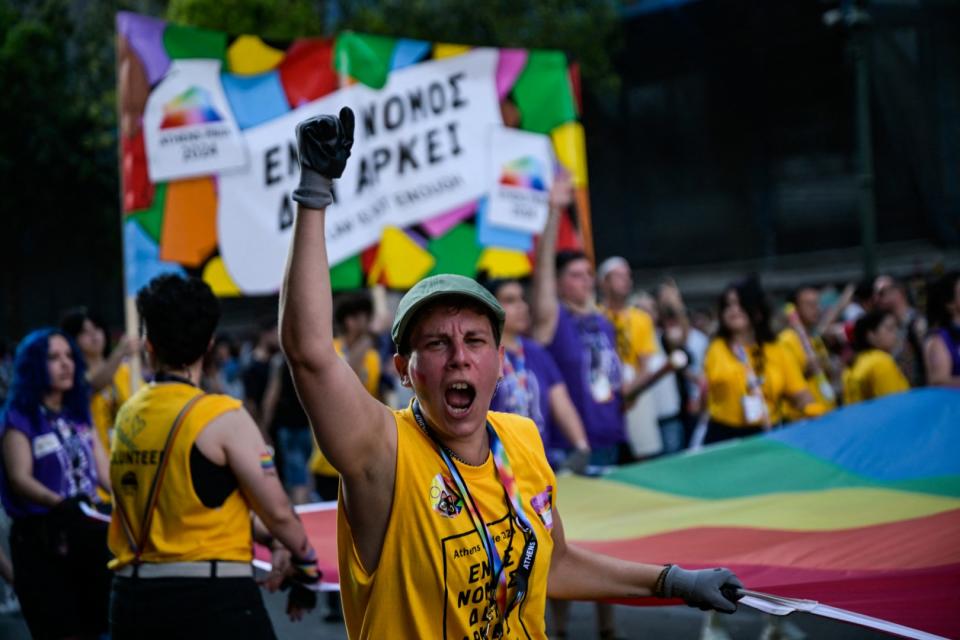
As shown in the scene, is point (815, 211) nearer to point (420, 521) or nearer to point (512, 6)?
point (512, 6)

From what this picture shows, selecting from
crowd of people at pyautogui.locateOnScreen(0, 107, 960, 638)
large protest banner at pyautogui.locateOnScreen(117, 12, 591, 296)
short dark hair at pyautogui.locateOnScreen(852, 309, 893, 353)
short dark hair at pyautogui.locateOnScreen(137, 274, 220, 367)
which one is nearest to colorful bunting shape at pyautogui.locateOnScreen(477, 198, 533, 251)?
large protest banner at pyautogui.locateOnScreen(117, 12, 591, 296)

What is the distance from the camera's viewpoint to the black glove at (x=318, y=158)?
7.52 feet

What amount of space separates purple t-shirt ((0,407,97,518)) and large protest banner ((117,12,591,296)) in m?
2.72

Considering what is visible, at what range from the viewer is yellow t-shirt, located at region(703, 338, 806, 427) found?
775 cm

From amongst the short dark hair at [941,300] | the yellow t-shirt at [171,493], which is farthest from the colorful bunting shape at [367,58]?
the yellow t-shirt at [171,493]

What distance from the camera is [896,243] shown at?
69.2 ft

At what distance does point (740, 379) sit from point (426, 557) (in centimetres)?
561

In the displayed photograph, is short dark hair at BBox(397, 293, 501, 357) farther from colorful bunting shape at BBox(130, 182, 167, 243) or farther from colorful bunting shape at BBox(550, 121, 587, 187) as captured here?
colorful bunting shape at BBox(550, 121, 587, 187)

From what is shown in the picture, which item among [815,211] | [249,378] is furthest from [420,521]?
[815,211]

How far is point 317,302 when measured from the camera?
2330mm

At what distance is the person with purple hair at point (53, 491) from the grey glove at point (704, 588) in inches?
107

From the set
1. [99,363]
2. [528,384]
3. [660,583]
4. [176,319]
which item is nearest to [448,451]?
[660,583]

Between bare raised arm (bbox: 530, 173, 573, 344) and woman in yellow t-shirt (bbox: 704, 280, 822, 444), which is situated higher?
bare raised arm (bbox: 530, 173, 573, 344)

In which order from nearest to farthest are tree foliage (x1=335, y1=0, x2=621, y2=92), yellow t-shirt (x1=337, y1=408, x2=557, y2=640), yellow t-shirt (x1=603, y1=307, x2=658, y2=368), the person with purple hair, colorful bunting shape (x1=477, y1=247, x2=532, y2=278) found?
yellow t-shirt (x1=337, y1=408, x2=557, y2=640), the person with purple hair, yellow t-shirt (x1=603, y1=307, x2=658, y2=368), colorful bunting shape (x1=477, y1=247, x2=532, y2=278), tree foliage (x1=335, y1=0, x2=621, y2=92)
